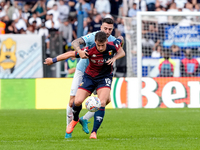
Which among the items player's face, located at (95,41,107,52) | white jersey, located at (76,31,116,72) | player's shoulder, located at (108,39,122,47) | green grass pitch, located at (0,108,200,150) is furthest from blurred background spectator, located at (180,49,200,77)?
player's face, located at (95,41,107,52)

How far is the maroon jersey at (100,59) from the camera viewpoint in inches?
299

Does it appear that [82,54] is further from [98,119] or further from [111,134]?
[111,134]

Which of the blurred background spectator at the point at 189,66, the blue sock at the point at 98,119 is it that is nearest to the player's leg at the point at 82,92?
the blue sock at the point at 98,119

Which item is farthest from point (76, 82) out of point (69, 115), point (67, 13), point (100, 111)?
point (67, 13)

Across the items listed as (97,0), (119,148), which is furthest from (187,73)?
(119,148)

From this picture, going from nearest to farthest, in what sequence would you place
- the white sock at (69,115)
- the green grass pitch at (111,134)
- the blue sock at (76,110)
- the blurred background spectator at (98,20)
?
1. the green grass pitch at (111,134)
2. the blue sock at (76,110)
3. the white sock at (69,115)
4. the blurred background spectator at (98,20)

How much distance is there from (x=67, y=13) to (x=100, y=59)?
12771 mm

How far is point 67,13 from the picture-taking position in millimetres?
20047

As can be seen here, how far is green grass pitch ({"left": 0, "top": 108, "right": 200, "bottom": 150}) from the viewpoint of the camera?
658 cm

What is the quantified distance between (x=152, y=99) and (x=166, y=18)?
3.54 m

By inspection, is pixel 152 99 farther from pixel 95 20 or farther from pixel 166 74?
pixel 95 20

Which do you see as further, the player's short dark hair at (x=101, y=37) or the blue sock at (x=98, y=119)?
the blue sock at (x=98, y=119)

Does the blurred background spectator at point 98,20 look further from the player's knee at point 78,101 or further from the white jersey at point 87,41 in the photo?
→ the player's knee at point 78,101

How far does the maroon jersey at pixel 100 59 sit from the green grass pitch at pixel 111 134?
114 centimetres
